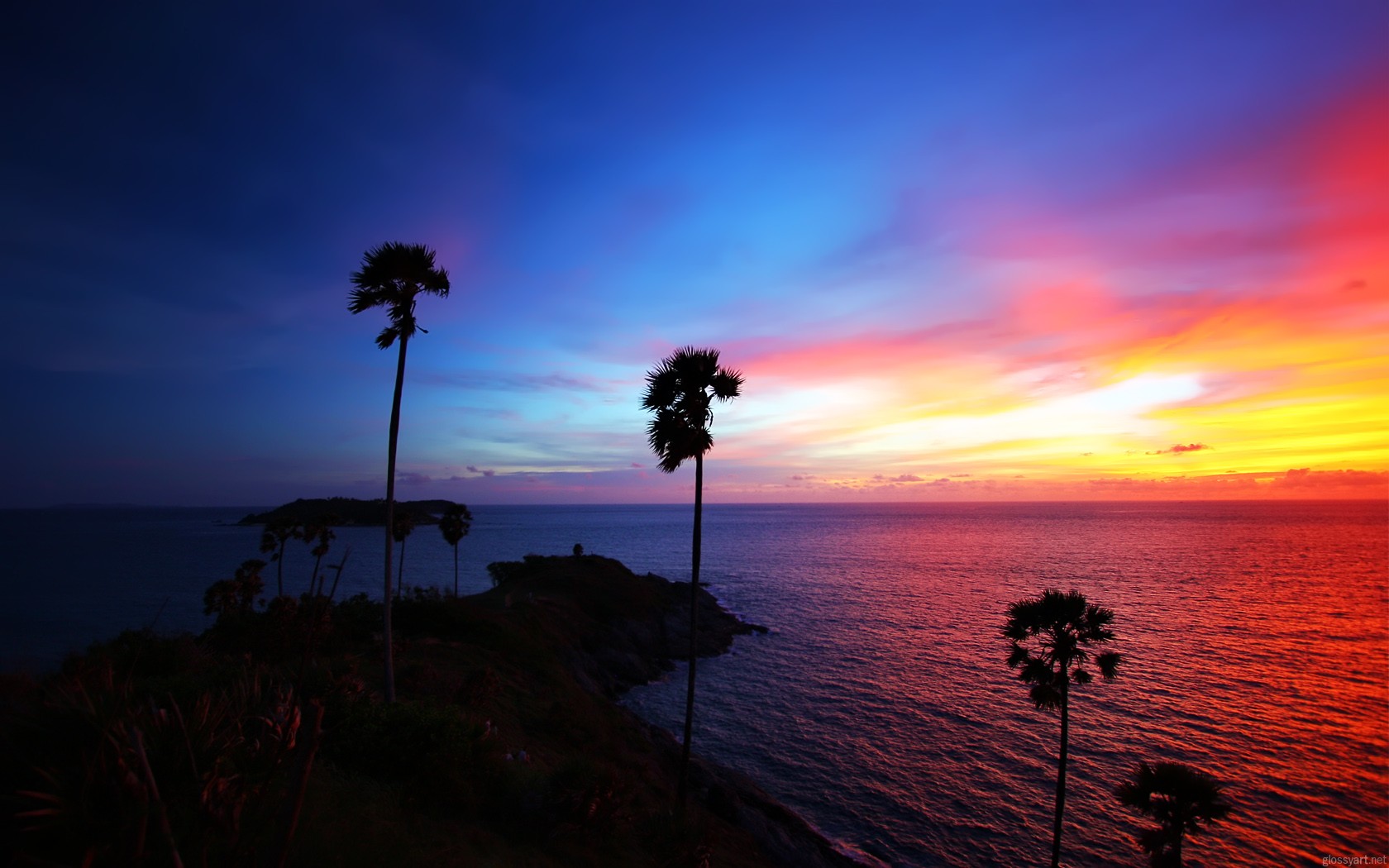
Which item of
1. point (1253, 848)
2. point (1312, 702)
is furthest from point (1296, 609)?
point (1253, 848)

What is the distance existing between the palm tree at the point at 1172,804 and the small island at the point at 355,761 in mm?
11147

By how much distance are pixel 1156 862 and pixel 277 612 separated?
118 feet

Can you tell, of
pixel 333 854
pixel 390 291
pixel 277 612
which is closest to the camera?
pixel 333 854

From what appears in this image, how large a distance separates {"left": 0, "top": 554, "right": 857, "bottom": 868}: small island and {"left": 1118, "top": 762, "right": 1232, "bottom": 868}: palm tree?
11147 millimetres

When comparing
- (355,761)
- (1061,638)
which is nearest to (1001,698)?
(1061,638)

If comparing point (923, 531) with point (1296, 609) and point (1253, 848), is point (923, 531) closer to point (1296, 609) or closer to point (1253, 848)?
point (1296, 609)

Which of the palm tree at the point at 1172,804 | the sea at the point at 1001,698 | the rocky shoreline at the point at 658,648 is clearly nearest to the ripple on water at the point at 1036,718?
the sea at the point at 1001,698

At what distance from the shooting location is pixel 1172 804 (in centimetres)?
1551

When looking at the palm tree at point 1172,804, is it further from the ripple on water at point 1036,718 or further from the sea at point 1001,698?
the ripple on water at point 1036,718

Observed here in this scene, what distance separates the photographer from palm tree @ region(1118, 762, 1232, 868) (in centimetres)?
1491

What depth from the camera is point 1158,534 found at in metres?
162

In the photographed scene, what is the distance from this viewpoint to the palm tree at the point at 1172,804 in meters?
14.9

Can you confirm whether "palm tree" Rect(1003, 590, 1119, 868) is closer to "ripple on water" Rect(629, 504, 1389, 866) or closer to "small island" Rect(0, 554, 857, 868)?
"ripple on water" Rect(629, 504, 1389, 866)

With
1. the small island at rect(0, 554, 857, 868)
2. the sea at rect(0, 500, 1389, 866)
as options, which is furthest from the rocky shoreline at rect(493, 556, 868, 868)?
the sea at rect(0, 500, 1389, 866)
